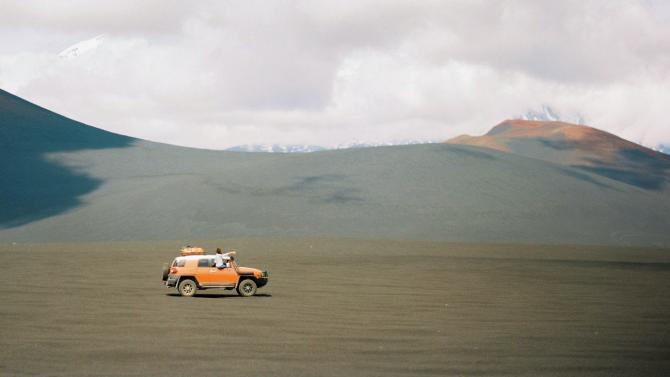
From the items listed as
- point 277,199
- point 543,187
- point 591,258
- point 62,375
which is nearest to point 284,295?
point 62,375

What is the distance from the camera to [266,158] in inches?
5615

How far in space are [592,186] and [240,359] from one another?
116202mm

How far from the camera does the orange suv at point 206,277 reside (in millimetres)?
34531

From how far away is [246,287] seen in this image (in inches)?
1383

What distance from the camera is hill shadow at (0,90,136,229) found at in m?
115

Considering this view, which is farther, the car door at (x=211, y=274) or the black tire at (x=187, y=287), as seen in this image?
the car door at (x=211, y=274)

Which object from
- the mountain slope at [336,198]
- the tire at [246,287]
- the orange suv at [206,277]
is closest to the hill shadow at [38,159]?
the mountain slope at [336,198]

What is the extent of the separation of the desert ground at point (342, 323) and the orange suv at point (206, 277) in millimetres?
622

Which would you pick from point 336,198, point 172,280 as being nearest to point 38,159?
point 336,198

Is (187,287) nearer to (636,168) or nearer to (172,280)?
(172,280)

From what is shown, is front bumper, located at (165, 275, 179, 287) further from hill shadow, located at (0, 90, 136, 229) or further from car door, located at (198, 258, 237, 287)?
hill shadow, located at (0, 90, 136, 229)

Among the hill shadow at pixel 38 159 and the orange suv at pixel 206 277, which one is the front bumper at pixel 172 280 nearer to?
the orange suv at pixel 206 277

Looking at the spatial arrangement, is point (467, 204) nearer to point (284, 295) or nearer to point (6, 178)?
point (6, 178)

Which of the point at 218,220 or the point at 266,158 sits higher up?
the point at 266,158
